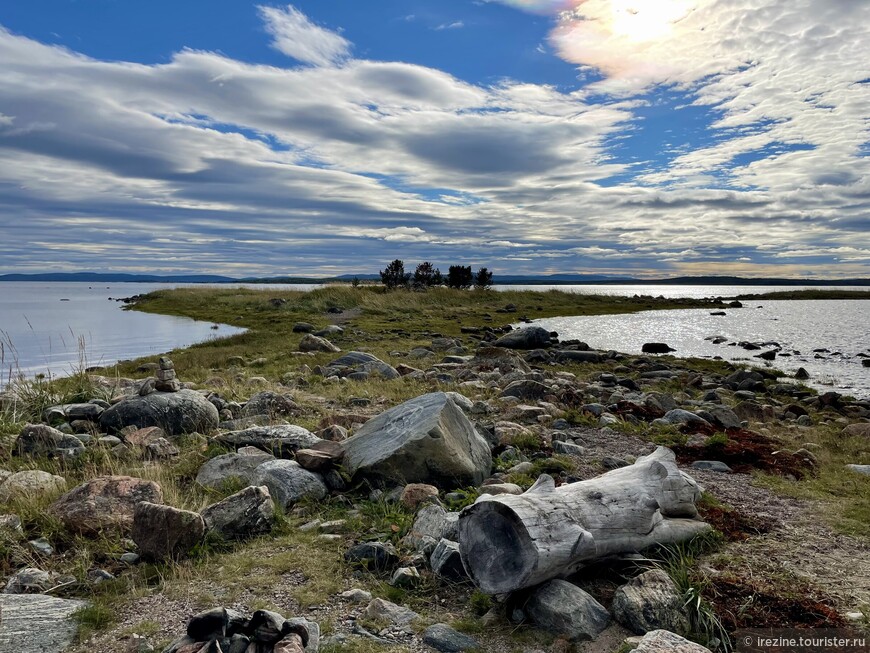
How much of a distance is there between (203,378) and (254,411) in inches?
305

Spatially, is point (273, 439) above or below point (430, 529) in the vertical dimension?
above

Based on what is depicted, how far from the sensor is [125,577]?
5.65 m

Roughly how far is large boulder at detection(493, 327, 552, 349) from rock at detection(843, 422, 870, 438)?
18.0 metres

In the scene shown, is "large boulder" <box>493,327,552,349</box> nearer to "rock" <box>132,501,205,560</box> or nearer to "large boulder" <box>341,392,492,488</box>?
"large boulder" <box>341,392,492,488</box>

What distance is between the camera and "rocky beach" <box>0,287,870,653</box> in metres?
4.79

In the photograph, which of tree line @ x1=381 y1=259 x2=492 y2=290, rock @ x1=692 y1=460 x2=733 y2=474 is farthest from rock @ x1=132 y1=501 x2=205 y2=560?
tree line @ x1=381 y1=259 x2=492 y2=290

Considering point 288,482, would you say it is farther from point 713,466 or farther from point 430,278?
point 430,278

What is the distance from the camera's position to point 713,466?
9953mm

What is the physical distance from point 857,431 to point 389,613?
1361 cm

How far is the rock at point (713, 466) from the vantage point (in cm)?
981

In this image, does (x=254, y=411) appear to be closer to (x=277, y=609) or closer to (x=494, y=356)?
(x=277, y=609)

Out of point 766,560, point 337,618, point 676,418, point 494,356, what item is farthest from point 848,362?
point 337,618

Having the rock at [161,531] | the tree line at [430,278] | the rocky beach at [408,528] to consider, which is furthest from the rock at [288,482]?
the tree line at [430,278]

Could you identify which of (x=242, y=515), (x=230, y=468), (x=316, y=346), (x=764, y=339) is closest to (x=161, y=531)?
(x=242, y=515)
